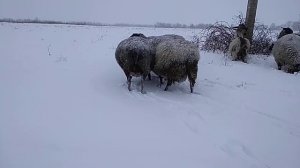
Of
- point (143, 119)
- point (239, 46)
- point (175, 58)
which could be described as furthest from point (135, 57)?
point (239, 46)

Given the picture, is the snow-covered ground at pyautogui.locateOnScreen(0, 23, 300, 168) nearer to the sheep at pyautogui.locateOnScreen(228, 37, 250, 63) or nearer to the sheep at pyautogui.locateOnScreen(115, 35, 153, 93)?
the sheep at pyautogui.locateOnScreen(115, 35, 153, 93)

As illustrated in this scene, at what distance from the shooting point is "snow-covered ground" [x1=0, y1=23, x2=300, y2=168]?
4.03 m

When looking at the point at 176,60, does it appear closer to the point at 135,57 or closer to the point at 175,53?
the point at 175,53

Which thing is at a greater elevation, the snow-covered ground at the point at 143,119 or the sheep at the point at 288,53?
the sheep at the point at 288,53

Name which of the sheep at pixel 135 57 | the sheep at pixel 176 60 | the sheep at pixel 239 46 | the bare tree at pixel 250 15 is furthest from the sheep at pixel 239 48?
the sheep at pixel 135 57

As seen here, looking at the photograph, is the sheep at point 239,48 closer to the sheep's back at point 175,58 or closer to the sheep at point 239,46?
the sheep at point 239,46

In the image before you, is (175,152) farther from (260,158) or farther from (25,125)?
(25,125)

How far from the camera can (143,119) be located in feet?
17.4

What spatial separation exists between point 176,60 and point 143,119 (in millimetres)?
1909

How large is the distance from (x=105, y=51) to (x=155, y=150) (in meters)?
7.46

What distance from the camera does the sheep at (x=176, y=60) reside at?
668 centimetres

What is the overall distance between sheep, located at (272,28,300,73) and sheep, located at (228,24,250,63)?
87cm

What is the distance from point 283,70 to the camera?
8.98 m

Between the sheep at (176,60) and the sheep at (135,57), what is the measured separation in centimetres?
28
